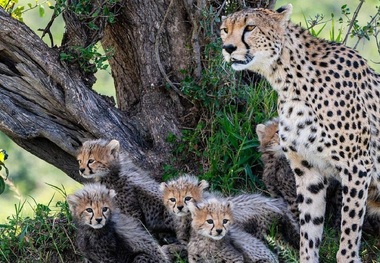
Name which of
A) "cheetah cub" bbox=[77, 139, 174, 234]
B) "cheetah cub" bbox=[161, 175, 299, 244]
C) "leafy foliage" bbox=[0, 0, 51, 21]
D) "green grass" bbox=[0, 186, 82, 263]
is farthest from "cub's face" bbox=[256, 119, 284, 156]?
"leafy foliage" bbox=[0, 0, 51, 21]

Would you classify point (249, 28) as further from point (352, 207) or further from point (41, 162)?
point (41, 162)

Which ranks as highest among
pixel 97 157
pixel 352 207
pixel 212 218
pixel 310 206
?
pixel 97 157

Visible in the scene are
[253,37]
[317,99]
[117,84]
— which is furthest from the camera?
[117,84]

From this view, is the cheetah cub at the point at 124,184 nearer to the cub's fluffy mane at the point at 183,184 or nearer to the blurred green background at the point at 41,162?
the cub's fluffy mane at the point at 183,184

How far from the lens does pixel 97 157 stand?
527cm

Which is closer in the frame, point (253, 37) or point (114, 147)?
point (253, 37)

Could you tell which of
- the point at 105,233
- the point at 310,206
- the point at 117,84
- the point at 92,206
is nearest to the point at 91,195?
the point at 92,206

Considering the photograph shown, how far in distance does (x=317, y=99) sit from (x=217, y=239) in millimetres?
812

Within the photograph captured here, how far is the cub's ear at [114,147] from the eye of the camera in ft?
17.5

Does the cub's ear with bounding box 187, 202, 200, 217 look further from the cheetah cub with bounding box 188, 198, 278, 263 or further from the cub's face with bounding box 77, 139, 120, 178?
the cub's face with bounding box 77, 139, 120, 178

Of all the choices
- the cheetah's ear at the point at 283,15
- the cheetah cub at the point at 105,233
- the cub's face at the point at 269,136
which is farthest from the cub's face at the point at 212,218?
the cheetah's ear at the point at 283,15

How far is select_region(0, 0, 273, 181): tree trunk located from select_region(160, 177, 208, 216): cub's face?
0.66 meters

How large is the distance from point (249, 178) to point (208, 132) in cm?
37

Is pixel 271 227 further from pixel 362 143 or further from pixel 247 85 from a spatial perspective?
pixel 247 85
